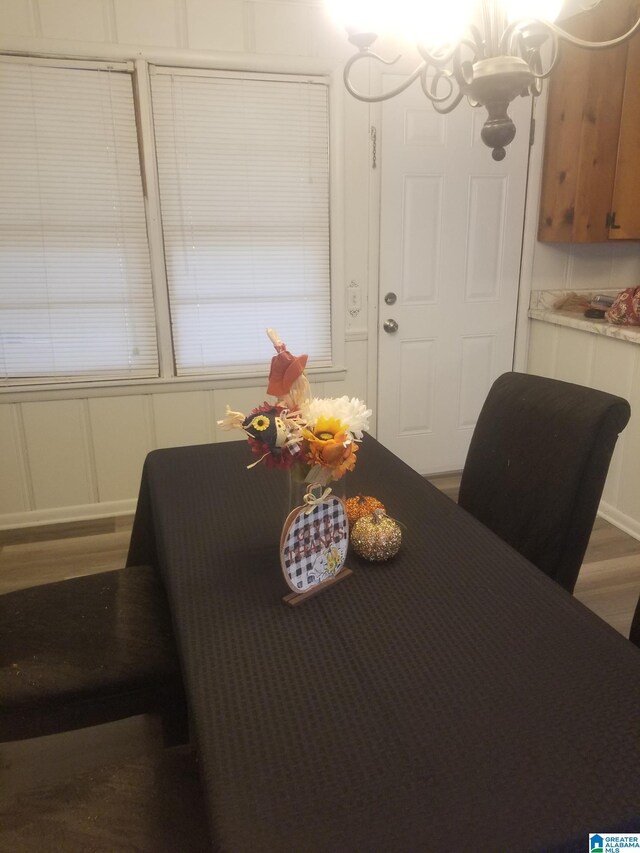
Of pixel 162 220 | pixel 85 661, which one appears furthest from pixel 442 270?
pixel 85 661

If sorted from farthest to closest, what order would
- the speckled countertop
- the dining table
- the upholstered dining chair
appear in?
the speckled countertop → the upholstered dining chair → the dining table

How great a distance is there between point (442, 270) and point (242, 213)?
1.08m

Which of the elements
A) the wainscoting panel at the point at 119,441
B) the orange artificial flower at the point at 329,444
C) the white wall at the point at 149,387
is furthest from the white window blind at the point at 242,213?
the orange artificial flower at the point at 329,444

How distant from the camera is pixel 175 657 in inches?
53.4

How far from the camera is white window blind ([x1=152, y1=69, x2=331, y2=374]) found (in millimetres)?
2789

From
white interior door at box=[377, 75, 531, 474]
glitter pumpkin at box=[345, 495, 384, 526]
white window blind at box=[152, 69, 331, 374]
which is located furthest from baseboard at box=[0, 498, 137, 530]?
glitter pumpkin at box=[345, 495, 384, 526]

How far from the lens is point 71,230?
276 cm

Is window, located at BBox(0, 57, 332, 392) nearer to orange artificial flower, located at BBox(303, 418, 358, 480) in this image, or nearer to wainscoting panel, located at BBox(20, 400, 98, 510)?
wainscoting panel, located at BBox(20, 400, 98, 510)

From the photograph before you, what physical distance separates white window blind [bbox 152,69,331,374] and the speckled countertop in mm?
1174

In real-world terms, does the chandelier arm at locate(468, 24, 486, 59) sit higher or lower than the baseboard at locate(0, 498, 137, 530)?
higher

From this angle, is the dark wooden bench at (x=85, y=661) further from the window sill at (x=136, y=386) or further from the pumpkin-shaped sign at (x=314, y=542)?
the window sill at (x=136, y=386)

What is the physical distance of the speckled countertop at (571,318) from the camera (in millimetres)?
2774

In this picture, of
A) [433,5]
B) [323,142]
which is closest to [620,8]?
[323,142]

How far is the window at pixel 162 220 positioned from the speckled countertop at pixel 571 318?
1180 mm
